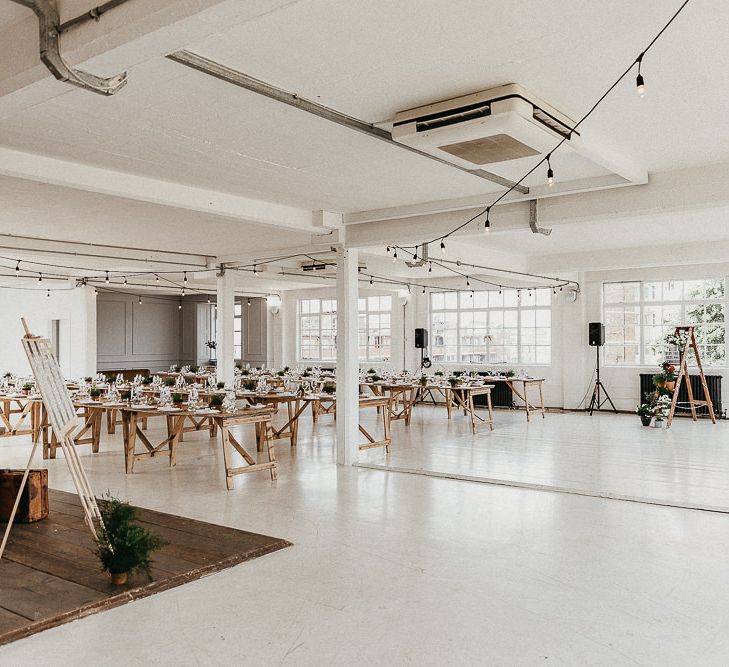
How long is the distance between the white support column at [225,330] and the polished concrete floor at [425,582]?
380 cm

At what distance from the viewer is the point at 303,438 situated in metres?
10.5

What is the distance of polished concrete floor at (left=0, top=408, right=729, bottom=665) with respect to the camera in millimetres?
3281

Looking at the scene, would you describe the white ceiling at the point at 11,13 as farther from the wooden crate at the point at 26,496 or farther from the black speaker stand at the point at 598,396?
the black speaker stand at the point at 598,396

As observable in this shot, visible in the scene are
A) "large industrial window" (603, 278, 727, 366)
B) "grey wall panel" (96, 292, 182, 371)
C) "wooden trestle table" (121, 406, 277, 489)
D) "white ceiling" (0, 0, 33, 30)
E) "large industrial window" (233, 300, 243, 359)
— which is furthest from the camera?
"large industrial window" (233, 300, 243, 359)

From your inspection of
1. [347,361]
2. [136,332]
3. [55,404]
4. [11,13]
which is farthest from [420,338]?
[11,13]

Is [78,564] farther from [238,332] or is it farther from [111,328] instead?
[238,332]

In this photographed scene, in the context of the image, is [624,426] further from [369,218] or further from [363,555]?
[363,555]

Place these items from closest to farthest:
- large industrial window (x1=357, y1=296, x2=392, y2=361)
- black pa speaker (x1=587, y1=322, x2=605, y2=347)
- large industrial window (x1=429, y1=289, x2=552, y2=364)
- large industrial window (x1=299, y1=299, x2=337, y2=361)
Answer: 1. black pa speaker (x1=587, y1=322, x2=605, y2=347)
2. large industrial window (x1=429, y1=289, x2=552, y2=364)
3. large industrial window (x1=357, y1=296, x2=392, y2=361)
4. large industrial window (x1=299, y1=299, x2=337, y2=361)

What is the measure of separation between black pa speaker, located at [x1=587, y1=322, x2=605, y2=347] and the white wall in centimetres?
1038

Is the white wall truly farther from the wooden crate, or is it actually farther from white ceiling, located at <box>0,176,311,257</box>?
the wooden crate

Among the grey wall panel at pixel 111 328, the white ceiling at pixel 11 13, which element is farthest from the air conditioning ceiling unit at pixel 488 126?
the grey wall panel at pixel 111 328

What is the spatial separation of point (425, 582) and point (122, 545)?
5.94ft

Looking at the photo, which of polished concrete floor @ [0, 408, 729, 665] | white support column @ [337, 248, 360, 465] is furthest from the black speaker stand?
white support column @ [337, 248, 360, 465]

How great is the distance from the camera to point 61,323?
15.5 metres
